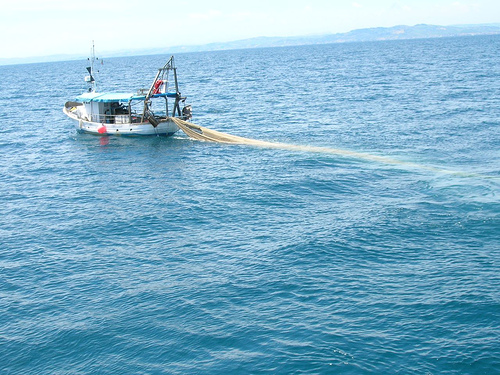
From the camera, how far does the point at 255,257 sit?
30781mm

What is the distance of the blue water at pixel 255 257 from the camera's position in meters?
22.6

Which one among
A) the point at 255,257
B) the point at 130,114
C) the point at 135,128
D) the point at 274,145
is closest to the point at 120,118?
the point at 130,114

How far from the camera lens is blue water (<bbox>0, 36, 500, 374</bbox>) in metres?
22.6

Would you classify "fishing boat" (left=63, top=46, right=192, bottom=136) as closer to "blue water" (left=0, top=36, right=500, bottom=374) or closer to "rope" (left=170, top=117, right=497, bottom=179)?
"rope" (left=170, top=117, right=497, bottom=179)

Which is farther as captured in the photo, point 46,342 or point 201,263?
point 201,263

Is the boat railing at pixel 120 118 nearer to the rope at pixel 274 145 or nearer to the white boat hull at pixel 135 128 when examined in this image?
the white boat hull at pixel 135 128

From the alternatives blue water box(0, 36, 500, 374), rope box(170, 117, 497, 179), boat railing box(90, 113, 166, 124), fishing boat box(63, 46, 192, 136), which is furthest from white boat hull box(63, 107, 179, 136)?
blue water box(0, 36, 500, 374)

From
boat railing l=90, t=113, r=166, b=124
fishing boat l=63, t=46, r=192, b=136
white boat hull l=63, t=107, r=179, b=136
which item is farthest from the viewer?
boat railing l=90, t=113, r=166, b=124

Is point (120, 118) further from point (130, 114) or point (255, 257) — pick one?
point (255, 257)

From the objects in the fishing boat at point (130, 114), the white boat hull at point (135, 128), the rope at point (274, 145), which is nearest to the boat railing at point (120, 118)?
the fishing boat at point (130, 114)

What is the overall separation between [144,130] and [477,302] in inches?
1898

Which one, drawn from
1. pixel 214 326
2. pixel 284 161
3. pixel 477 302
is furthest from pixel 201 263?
pixel 284 161

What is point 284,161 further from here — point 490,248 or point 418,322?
point 418,322

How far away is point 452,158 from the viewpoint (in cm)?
4894
